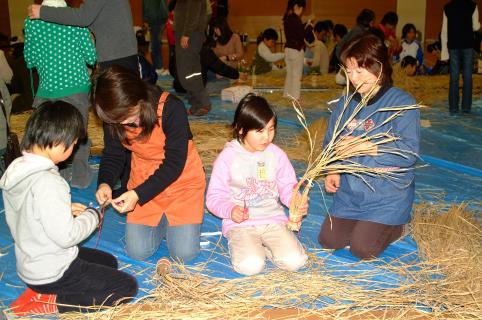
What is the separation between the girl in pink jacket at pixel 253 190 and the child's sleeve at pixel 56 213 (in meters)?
0.76

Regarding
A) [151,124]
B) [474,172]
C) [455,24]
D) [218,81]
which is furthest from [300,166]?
[218,81]

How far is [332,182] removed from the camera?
2.76 m

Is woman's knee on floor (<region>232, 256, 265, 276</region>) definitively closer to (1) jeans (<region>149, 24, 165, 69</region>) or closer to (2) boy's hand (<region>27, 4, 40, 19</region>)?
(2) boy's hand (<region>27, 4, 40, 19</region>)

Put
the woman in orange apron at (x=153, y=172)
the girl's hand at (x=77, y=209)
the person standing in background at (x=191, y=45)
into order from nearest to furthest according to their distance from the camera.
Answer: the girl's hand at (x=77, y=209) < the woman in orange apron at (x=153, y=172) < the person standing in background at (x=191, y=45)

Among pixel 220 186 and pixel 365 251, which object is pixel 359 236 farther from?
pixel 220 186

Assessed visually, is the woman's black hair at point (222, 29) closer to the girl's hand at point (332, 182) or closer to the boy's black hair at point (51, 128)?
the girl's hand at point (332, 182)

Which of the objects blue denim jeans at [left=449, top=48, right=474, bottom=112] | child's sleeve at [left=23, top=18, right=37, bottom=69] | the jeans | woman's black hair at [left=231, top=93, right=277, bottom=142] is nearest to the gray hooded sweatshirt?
woman's black hair at [left=231, top=93, right=277, bottom=142]

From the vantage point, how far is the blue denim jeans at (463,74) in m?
5.85

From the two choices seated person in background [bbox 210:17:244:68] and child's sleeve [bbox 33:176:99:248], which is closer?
child's sleeve [bbox 33:176:99:248]

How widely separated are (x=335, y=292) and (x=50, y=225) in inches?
45.1

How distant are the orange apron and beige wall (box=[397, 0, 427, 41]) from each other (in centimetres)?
1278

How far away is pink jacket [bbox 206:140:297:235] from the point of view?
2.62 meters

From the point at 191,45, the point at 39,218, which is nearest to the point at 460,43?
the point at 191,45

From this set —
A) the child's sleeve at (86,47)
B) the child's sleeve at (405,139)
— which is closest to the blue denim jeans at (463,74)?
the child's sleeve at (405,139)
